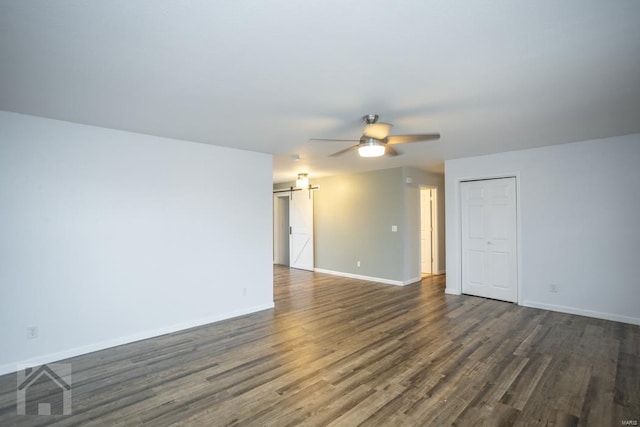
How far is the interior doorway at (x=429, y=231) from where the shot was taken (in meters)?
7.44

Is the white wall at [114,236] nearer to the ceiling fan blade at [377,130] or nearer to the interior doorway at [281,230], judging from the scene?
the ceiling fan blade at [377,130]

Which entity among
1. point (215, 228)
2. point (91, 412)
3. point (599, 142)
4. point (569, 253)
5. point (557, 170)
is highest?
point (599, 142)

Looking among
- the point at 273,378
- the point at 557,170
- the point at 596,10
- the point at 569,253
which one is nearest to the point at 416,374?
the point at 273,378

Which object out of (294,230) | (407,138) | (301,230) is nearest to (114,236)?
(407,138)

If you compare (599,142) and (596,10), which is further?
(599,142)

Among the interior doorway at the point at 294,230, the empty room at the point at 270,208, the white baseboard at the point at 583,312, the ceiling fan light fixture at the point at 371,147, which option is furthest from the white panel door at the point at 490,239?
the interior doorway at the point at 294,230

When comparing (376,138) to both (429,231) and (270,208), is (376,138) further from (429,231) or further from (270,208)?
(429,231)

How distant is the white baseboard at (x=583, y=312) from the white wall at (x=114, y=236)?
171 inches

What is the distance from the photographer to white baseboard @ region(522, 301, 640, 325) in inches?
160

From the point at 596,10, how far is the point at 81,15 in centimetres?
271

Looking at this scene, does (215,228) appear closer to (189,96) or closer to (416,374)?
(189,96)

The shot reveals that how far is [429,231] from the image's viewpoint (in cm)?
752

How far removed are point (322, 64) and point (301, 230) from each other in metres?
6.61

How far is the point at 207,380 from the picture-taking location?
9.03 ft
